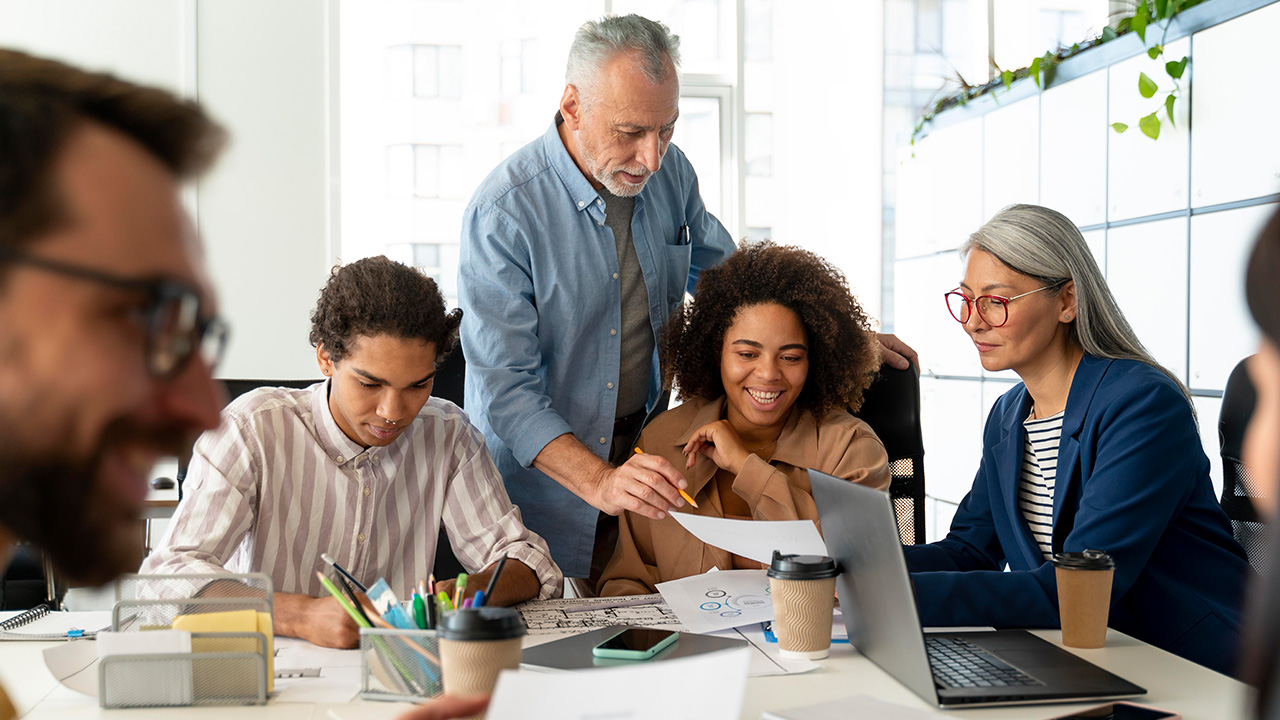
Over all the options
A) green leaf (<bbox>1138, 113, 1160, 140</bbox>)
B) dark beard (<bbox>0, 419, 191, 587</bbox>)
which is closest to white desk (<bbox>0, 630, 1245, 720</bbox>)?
dark beard (<bbox>0, 419, 191, 587</bbox>)

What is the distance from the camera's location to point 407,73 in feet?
14.3

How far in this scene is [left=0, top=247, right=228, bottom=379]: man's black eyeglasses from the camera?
1.75 ft

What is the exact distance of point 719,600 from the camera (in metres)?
1.53

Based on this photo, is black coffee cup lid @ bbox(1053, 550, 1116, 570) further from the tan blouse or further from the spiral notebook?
the spiral notebook

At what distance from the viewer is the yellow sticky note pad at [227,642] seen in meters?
1.12

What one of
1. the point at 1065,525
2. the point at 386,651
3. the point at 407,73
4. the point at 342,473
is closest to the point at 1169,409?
the point at 1065,525

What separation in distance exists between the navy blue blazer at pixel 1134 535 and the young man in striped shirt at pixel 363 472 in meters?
0.75

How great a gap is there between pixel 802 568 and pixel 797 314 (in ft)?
3.08

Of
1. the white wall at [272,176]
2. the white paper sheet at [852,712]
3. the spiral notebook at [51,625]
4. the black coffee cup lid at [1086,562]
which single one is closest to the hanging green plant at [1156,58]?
the black coffee cup lid at [1086,562]

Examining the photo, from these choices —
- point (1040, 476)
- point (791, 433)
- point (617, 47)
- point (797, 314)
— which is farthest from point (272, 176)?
point (1040, 476)

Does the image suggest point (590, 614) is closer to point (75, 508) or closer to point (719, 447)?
point (719, 447)

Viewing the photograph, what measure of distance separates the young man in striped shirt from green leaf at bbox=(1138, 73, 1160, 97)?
227cm

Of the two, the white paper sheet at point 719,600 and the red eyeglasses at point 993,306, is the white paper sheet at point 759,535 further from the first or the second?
the red eyeglasses at point 993,306

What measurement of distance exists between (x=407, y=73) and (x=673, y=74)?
2614 mm
